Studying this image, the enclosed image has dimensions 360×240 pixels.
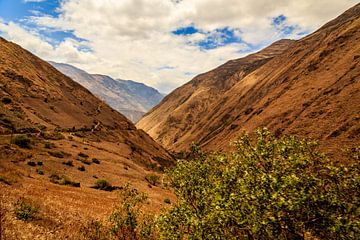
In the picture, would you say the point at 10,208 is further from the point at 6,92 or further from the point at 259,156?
the point at 6,92

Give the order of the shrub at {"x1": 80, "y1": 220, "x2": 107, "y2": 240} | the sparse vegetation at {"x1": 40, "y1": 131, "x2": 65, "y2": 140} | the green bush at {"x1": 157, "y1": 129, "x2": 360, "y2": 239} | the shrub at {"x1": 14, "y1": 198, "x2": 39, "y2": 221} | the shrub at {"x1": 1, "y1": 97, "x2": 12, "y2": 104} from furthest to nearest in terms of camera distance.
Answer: the shrub at {"x1": 1, "y1": 97, "x2": 12, "y2": 104} → the sparse vegetation at {"x1": 40, "y1": 131, "x2": 65, "y2": 140} → the shrub at {"x1": 80, "y1": 220, "x2": 107, "y2": 240} → the shrub at {"x1": 14, "y1": 198, "x2": 39, "y2": 221} → the green bush at {"x1": 157, "y1": 129, "x2": 360, "y2": 239}

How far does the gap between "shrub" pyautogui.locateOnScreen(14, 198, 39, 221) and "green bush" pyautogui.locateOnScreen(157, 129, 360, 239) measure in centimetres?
748

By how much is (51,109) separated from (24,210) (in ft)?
247

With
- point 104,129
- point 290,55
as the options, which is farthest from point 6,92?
point 290,55

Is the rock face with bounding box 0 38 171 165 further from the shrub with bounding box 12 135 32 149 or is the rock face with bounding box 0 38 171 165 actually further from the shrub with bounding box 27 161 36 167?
the shrub with bounding box 27 161 36 167

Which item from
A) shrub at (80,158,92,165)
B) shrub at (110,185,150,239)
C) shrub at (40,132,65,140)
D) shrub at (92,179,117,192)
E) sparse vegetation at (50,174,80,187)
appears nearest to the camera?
shrub at (110,185,150,239)

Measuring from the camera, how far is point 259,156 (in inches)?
557

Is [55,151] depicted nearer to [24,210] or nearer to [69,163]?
[69,163]

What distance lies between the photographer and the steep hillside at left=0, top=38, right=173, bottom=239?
18.3 meters

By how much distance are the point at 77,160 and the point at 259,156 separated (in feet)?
136


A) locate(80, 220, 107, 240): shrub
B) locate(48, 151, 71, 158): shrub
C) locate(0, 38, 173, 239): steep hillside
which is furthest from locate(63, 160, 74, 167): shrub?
locate(80, 220, 107, 240): shrub

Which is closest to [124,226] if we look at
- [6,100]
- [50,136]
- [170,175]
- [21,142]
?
[170,175]

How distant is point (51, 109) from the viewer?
83750 millimetres

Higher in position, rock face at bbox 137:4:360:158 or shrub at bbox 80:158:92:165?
rock face at bbox 137:4:360:158
